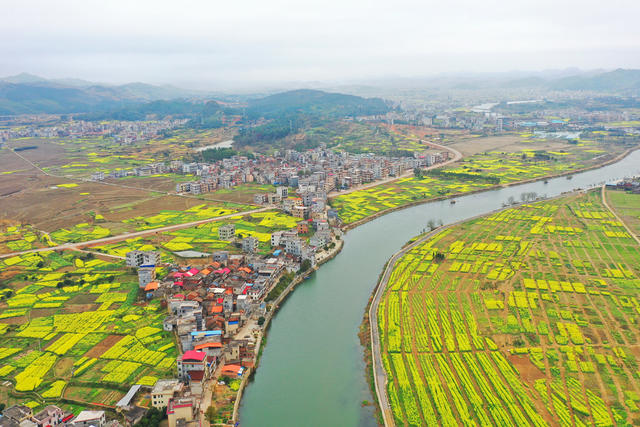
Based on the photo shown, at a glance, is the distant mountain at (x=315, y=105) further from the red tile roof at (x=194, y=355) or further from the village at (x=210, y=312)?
the red tile roof at (x=194, y=355)

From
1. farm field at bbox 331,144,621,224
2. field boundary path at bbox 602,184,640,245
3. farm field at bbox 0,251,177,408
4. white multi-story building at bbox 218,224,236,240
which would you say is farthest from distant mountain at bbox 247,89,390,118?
farm field at bbox 0,251,177,408

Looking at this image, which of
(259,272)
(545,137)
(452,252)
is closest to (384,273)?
(452,252)

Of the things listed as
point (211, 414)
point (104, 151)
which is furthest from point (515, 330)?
point (104, 151)

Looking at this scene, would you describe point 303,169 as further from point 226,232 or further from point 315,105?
point 315,105

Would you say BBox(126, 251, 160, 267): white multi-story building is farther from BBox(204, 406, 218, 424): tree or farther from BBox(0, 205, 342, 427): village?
BBox(204, 406, 218, 424): tree

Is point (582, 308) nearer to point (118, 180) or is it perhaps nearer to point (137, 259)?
point (137, 259)
